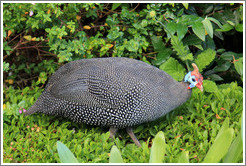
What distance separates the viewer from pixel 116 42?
3.70 m

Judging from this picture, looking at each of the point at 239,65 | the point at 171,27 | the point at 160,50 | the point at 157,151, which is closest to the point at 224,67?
the point at 239,65

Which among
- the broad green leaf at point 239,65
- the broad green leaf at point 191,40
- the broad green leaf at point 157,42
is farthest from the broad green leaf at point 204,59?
the broad green leaf at point 157,42

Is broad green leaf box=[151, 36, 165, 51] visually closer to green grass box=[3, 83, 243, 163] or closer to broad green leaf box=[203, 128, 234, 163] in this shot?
green grass box=[3, 83, 243, 163]

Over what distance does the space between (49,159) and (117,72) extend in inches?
35.3

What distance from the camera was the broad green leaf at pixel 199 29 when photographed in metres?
3.37

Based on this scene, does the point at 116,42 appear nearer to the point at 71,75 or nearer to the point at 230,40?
the point at 71,75

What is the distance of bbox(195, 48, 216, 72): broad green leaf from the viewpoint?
12.2 feet

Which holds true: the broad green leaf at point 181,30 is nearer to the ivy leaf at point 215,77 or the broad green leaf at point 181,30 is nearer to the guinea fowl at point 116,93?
the guinea fowl at point 116,93

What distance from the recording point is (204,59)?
12.2ft

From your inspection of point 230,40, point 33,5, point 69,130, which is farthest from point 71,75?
point 230,40

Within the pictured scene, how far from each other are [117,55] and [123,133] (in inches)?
34.1

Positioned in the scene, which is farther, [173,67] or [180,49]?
[173,67]

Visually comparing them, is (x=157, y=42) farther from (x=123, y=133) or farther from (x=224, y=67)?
(x=123, y=133)

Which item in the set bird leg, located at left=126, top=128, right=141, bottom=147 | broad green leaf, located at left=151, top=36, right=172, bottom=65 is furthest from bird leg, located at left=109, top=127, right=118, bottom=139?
broad green leaf, located at left=151, top=36, right=172, bottom=65
